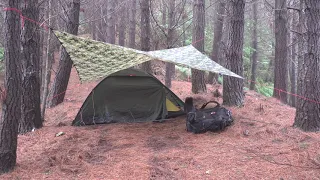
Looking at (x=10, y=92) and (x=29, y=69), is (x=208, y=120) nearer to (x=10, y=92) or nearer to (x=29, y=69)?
(x=10, y=92)

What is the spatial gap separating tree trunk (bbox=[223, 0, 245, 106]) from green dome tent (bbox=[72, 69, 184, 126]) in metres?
1.43

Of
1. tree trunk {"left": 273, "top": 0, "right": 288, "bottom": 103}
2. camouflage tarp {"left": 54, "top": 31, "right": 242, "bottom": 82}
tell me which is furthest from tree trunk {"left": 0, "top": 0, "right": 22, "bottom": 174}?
tree trunk {"left": 273, "top": 0, "right": 288, "bottom": 103}

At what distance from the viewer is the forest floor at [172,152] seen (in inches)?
137

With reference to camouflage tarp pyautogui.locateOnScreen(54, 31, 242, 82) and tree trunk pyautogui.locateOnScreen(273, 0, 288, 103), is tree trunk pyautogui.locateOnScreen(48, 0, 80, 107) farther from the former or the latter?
tree trunk pyautogui.locateOnScreen(273, 0, 288, 103)

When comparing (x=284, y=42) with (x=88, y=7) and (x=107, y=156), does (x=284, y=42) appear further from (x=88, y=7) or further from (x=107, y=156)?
(x=88, y=7)

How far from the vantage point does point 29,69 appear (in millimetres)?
5340

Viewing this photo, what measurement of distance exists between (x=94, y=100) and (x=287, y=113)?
4.20 m

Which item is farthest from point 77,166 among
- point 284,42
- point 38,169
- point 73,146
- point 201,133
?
point 284,42

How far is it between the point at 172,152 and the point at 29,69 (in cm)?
308

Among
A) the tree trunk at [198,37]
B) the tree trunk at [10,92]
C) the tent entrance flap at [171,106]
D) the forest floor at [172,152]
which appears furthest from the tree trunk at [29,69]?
the tree trunk at [198,37]

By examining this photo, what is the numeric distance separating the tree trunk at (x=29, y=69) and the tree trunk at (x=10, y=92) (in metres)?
1.74

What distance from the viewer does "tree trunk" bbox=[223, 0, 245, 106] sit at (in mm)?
6363

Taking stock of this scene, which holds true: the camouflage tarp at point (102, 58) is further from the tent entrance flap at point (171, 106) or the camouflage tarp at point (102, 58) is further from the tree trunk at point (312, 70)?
the tent entrance flap at point (171, 106)

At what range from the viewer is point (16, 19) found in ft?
11.7
